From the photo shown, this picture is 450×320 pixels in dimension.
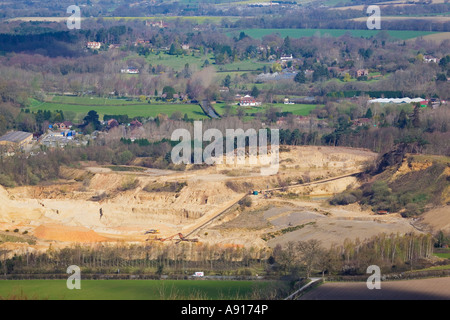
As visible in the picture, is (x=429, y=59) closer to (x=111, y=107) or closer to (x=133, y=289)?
(x=111, y=107)

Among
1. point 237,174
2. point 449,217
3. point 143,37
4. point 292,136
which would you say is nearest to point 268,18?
point 143,37

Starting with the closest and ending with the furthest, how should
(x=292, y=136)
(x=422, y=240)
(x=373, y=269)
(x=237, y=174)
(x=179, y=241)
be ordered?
(x=373, y=269)
(x=422, y=240)
(x=179, y=241)
(x=237, y=174)
(x=292, y=136)

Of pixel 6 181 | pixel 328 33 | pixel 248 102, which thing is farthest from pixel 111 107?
pixel 328 33

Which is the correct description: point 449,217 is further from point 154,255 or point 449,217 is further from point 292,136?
point 292,136

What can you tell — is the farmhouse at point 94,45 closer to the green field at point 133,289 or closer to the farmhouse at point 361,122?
the farmhouse at point 361,122

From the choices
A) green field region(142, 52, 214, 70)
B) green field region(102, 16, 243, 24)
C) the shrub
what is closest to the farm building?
the shrub

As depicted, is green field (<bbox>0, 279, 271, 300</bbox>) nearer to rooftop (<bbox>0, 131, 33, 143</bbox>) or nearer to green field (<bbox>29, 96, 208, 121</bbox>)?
rooftop (<bbox>0, 131, 33, 143</bbox>)
